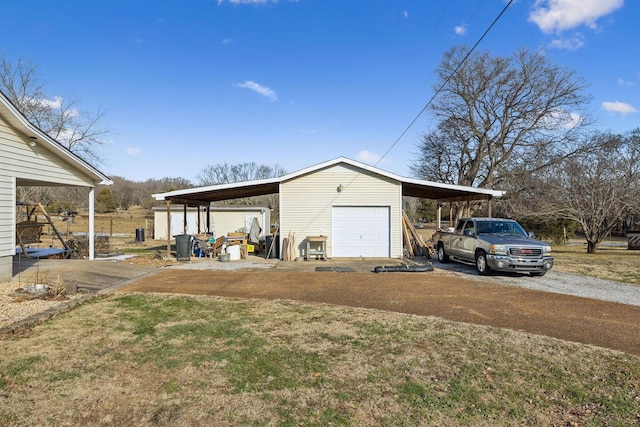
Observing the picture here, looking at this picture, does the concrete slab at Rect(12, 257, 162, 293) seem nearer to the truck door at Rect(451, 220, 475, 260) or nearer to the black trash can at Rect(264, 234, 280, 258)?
the black trash can at Rect(264, 234, 280, 258)

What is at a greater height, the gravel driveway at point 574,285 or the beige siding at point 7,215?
the beige siding at point 7,215

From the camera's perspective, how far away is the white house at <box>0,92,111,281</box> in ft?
28.6

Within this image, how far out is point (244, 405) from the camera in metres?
3.35

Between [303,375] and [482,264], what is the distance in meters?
8.90

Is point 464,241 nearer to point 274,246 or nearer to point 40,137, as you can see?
point 274,246

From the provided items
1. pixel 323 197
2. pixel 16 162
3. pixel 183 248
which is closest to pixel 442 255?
pixel 323 197

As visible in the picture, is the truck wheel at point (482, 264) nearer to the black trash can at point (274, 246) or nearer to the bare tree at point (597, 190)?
the black trash can at point (274, 246)

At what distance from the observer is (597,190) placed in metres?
19.8

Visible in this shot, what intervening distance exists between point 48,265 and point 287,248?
7.53 metres

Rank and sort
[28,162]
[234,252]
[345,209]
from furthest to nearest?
1. [345,209]
2. [234,252]
3. [28,162]

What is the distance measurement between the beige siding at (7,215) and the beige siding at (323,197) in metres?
8.45

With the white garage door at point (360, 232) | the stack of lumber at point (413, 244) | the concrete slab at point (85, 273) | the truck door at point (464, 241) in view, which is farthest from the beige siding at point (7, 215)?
the stack of lumber at point (413, 244)

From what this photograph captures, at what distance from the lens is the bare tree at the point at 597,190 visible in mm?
19453

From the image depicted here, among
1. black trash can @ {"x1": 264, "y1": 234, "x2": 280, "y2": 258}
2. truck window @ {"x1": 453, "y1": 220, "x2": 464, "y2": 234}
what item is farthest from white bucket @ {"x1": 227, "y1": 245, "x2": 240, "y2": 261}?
truck window @ {"x1": 453, "y1": 220, "x2": 464, "y2": 234}
